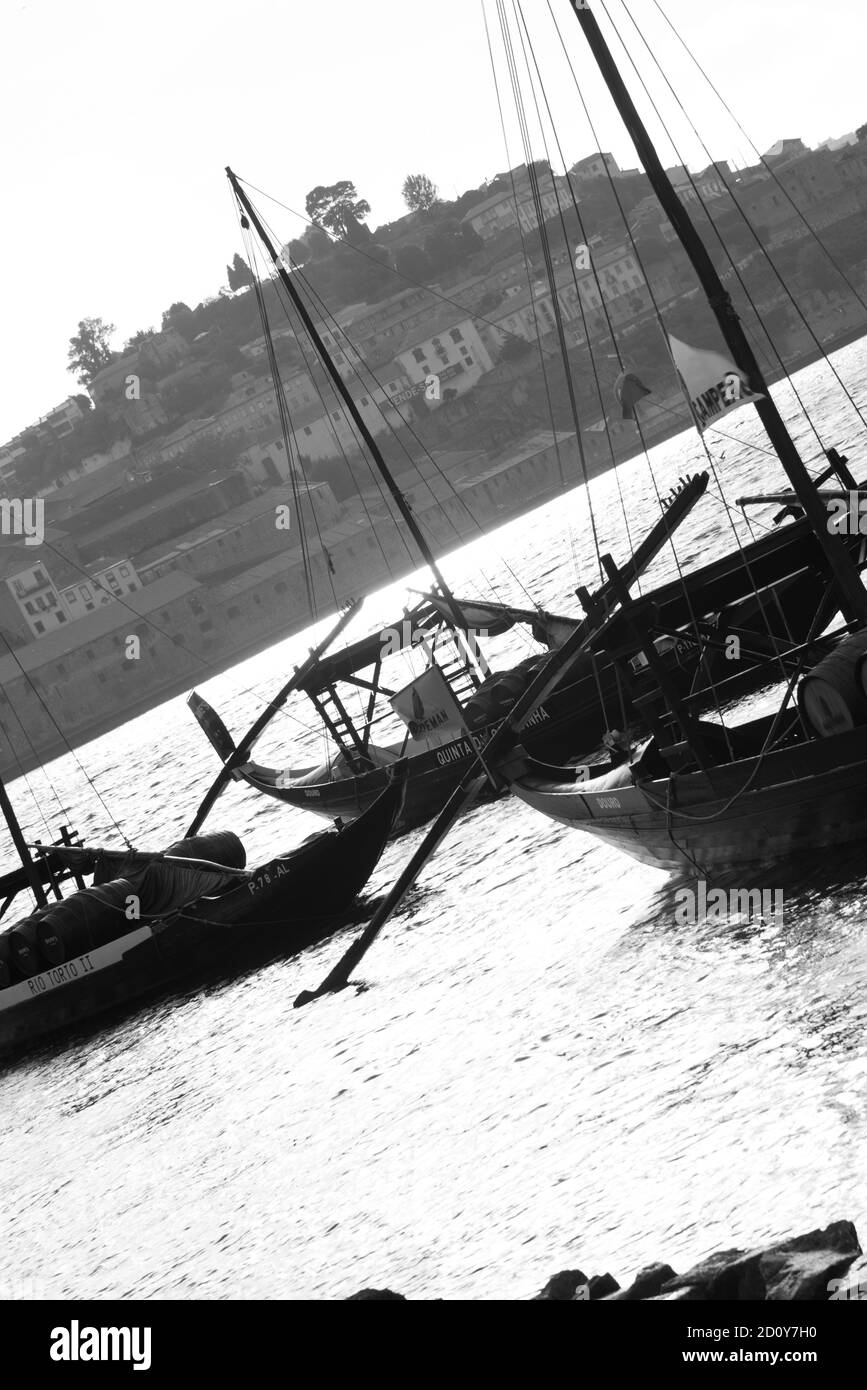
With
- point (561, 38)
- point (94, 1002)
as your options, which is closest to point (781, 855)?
point (561, 38)

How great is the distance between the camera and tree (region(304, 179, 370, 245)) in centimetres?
19375

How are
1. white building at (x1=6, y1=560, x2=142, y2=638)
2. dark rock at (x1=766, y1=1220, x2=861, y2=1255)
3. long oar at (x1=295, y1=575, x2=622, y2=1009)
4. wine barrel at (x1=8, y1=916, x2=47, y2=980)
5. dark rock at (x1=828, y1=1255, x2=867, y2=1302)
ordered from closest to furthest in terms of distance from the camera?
dark rock at (x1=828, y1=1255, x2=867, y2=1302), dark rock at (x1=766, y1=1220, x2=861, y2=1255), long oar at (x1=295, y1=575, x2=622, y2=1009), wine barrel at (x1=8, y1=916, x2=47, y2=980), white building at (x1=6, y1=560, x2=142, y2=638)

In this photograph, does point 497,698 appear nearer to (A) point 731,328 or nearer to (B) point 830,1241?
(A) point 731,328

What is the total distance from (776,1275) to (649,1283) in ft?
2.42

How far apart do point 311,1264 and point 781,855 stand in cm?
552

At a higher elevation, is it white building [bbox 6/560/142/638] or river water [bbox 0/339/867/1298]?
white building [bbox 6/560/142/638]

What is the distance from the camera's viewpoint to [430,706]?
25312 millimetres

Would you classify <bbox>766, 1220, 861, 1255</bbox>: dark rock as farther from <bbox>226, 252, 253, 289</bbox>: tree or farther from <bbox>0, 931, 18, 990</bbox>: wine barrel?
<bbox>226, 252, 253, 289</bbox>: tree

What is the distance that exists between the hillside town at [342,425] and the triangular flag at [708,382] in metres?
72.9

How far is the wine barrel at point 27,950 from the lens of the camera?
77.4 feet

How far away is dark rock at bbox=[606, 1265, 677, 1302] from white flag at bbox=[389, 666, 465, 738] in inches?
693

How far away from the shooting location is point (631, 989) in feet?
45.0

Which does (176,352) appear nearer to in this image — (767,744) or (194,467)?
(194,467)

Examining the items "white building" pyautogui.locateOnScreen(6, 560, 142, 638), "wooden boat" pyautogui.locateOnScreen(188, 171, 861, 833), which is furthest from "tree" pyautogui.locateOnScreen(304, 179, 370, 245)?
"wooden boat" pyautogui.locateOnScreen(188, 171, 861, 833)
